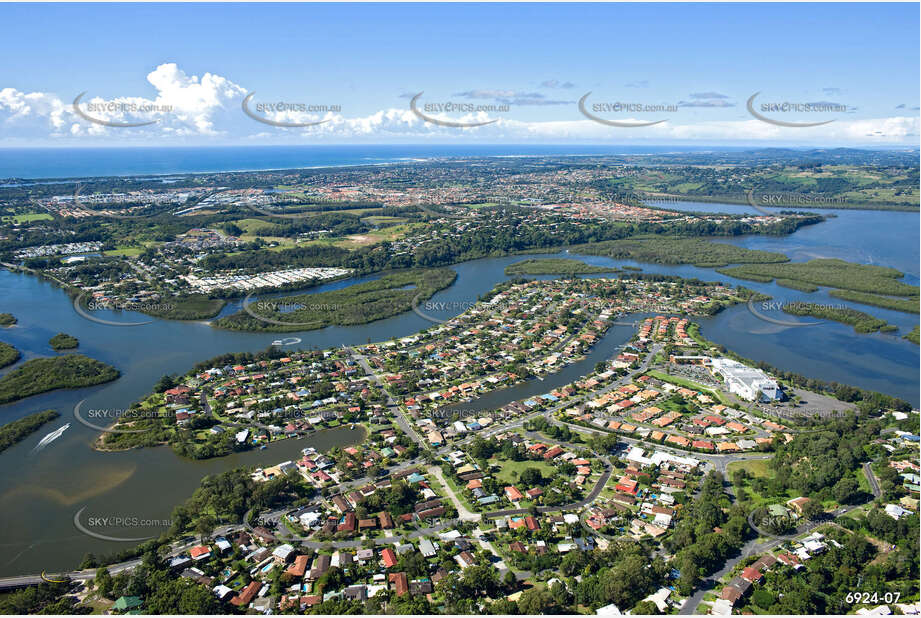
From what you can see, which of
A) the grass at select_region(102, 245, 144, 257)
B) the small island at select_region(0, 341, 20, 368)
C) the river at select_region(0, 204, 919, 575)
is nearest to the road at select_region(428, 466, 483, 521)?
the river at select_region(0, 204, 919, 575)

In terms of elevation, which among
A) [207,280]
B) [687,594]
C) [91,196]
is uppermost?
[91,196]

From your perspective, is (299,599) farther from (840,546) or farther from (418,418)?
(840,546)

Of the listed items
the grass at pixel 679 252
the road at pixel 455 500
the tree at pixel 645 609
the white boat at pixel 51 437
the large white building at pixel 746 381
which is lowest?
the tree at pixel 645 609

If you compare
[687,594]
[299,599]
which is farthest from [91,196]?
[687,594]

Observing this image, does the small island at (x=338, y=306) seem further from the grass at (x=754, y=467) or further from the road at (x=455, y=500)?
the grass at (x=754, y=467)

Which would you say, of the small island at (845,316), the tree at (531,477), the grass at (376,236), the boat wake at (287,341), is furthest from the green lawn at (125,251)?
the small island at (845,316)
